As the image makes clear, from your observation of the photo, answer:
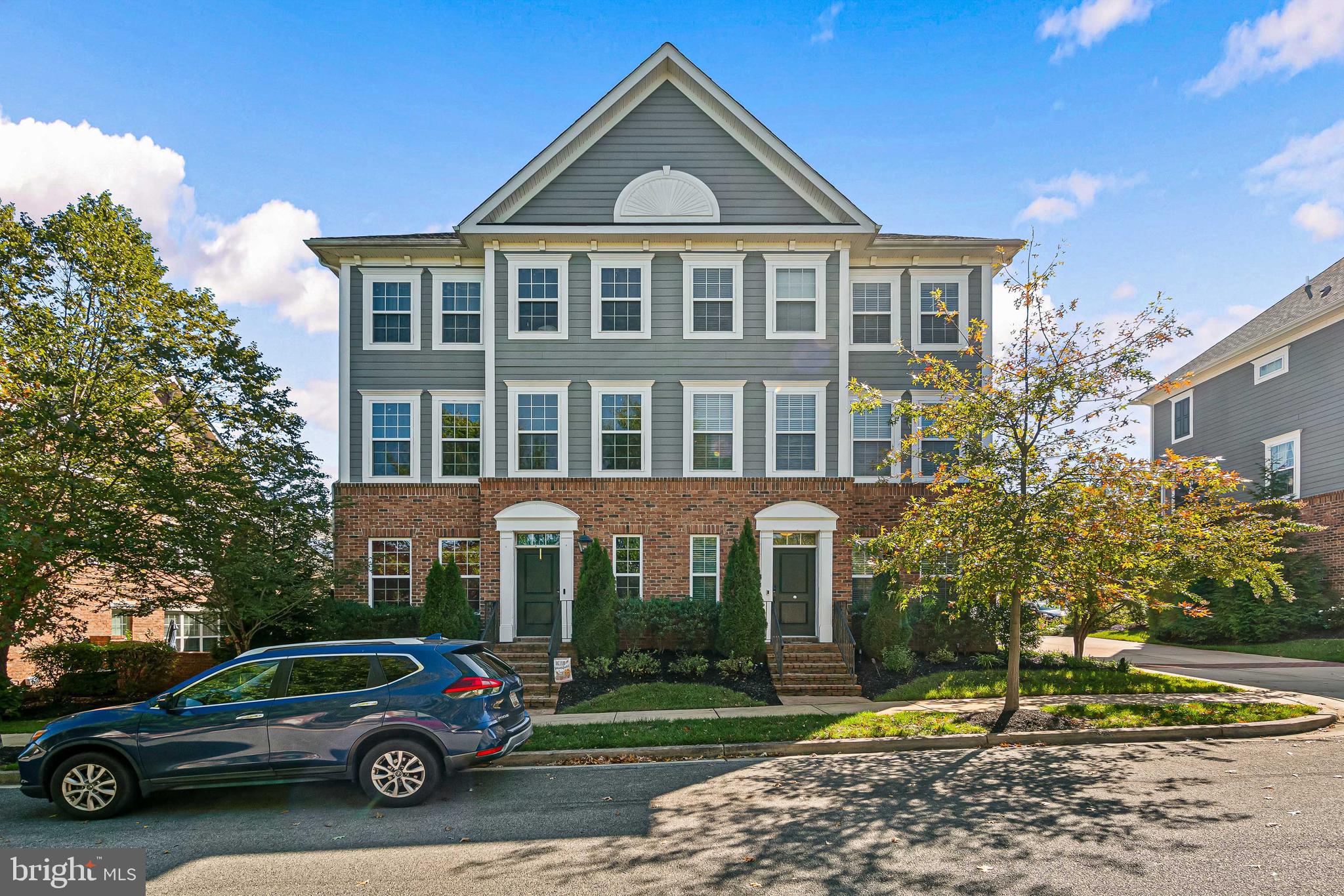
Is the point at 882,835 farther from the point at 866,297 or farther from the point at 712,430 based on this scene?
the point at 866,297

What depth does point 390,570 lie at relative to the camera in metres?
17.8

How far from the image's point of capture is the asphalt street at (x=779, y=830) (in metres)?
5.82

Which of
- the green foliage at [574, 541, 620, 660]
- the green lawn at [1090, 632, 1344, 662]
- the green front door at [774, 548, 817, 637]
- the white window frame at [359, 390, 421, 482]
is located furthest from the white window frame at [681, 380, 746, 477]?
the green lawn at [1090, 632, 1344, 662]

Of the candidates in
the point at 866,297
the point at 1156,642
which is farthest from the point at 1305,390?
the point at 866,297

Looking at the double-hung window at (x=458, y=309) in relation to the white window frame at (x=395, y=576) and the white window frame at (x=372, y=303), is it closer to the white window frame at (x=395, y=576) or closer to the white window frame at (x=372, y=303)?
the white window frame at (x=372, y=303)

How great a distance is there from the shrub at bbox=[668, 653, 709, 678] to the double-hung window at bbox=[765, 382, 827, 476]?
14.7ft

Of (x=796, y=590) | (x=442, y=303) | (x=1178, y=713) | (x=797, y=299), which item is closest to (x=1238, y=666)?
(x=1178, y=713)

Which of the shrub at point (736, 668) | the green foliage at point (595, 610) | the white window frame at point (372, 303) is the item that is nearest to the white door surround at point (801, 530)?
the shrub at point (736, 668)

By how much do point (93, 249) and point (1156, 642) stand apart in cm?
2915

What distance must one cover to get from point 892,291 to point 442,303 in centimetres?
1053

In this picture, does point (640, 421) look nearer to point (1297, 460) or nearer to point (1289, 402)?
point (1297, 460)

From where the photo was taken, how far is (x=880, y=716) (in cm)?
1150

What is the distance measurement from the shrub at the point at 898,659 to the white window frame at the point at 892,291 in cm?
688

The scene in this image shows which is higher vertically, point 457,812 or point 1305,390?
point 1305,390
